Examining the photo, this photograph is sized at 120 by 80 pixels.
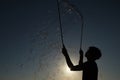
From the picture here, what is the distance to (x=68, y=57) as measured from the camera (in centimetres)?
1341

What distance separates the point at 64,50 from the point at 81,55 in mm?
620

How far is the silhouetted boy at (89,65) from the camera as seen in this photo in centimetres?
1306

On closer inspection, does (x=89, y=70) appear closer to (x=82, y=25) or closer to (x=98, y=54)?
(x=98, y=54)

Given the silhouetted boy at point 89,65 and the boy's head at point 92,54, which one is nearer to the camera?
the silhouetted boy at point 89,65

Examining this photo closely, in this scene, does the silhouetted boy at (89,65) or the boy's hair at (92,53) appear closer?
the silhouetted boy at (89,65)

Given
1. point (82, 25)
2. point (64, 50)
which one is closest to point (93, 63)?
point (64, 50)

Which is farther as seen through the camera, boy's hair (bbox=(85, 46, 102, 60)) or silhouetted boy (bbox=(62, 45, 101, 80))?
boy's hair (bbox=(85, 46, 102, 60))

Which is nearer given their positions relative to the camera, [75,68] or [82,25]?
[75,68]

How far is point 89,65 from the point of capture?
43.1 ft

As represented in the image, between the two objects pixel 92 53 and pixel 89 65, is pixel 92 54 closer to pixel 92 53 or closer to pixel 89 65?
pixel 92 53

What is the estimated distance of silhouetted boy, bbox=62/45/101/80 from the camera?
13.1 meters

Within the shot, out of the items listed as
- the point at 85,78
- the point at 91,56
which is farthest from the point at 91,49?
the point at 85,78

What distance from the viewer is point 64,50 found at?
44.2ft

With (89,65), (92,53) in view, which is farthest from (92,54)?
(89,65)
